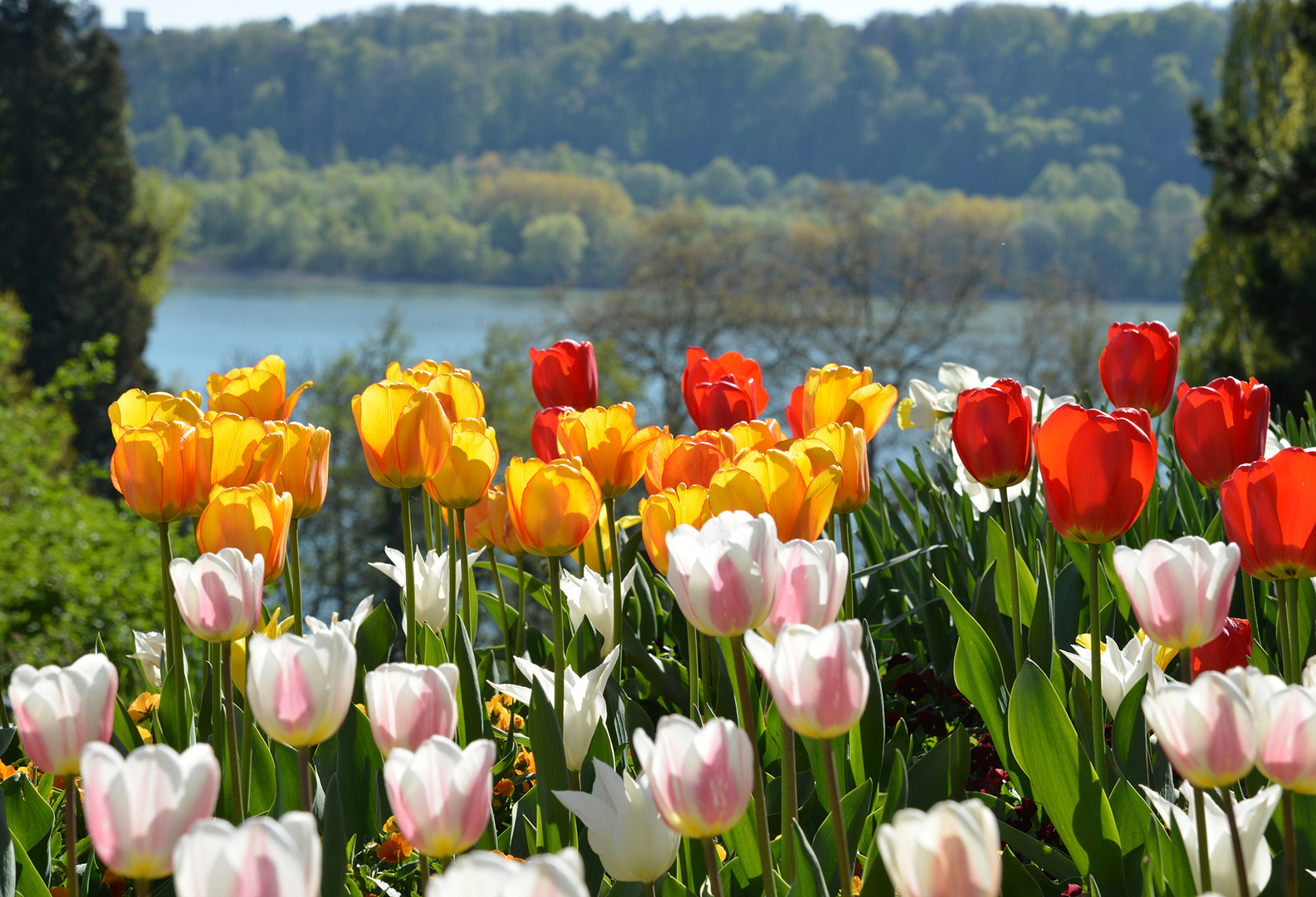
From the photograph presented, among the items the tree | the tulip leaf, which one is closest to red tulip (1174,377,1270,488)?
the tulip leaf

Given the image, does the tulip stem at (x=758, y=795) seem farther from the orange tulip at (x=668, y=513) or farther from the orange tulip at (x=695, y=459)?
the orange tulip at (x=695, y=459)

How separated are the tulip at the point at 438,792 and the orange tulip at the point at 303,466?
0.69 metres

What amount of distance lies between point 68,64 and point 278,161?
40863 millimetres

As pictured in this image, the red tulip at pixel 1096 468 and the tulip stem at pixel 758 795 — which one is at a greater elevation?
the red tulip at pixel 1096 468

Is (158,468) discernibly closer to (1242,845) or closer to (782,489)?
(782,489)

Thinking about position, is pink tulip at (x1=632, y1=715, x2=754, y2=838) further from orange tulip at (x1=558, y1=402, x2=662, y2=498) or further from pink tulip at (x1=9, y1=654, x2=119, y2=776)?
orange tulip at (x1=558, y1=402, x2=662, y2=498)

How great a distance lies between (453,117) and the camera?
6066cm

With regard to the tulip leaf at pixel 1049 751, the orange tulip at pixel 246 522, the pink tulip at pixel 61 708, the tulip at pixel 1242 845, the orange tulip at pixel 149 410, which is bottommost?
the tulip leaf at pixel 1049 751

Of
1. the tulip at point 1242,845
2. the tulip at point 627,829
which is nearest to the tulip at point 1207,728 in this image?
the tulip at point 1242,845

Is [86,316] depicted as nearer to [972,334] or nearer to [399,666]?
[972,334]

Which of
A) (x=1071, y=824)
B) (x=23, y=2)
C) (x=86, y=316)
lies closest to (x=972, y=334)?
(x=86, y=316)

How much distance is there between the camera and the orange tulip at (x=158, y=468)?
123 centimetres

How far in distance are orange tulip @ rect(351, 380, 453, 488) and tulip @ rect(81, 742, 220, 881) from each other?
0.69 meters

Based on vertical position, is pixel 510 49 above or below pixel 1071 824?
above
